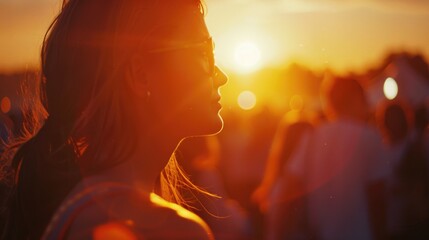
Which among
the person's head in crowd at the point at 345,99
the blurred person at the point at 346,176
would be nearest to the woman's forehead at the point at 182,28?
the blurred person at the point at 346,176

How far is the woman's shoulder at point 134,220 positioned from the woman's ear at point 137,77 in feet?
1.65

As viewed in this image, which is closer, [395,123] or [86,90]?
[86,90]

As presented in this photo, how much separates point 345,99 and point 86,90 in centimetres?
399

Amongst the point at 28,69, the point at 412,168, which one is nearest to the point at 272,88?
the point at 412,168

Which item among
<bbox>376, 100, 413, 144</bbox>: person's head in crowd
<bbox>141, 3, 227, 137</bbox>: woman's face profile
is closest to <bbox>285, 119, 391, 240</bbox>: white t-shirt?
<bbox>376, 100, 413, 144</bbox>: person's head in crowd

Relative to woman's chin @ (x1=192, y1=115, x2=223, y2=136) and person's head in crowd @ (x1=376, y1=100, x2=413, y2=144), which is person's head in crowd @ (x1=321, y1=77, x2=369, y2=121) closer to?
person's head in crowd @ (x1=376, y1=100, x2=413, y2=144)

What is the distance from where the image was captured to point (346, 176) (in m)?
5.41

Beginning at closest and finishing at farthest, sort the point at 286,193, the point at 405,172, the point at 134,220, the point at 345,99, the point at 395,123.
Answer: the point at 134,220, the point at 345,99, the point at 286,193, the point at 405,172, the point at 395,123

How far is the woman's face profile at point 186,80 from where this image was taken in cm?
198

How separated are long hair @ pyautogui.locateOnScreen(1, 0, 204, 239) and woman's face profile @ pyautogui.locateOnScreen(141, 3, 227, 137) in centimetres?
5

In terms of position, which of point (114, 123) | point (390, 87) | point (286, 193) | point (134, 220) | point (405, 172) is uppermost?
point (390, 87)

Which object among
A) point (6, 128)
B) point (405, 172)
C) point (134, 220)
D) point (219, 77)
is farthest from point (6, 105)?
point (405, 172)

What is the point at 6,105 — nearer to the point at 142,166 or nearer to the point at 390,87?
the point at 142,166

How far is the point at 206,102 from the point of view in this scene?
2.09m
